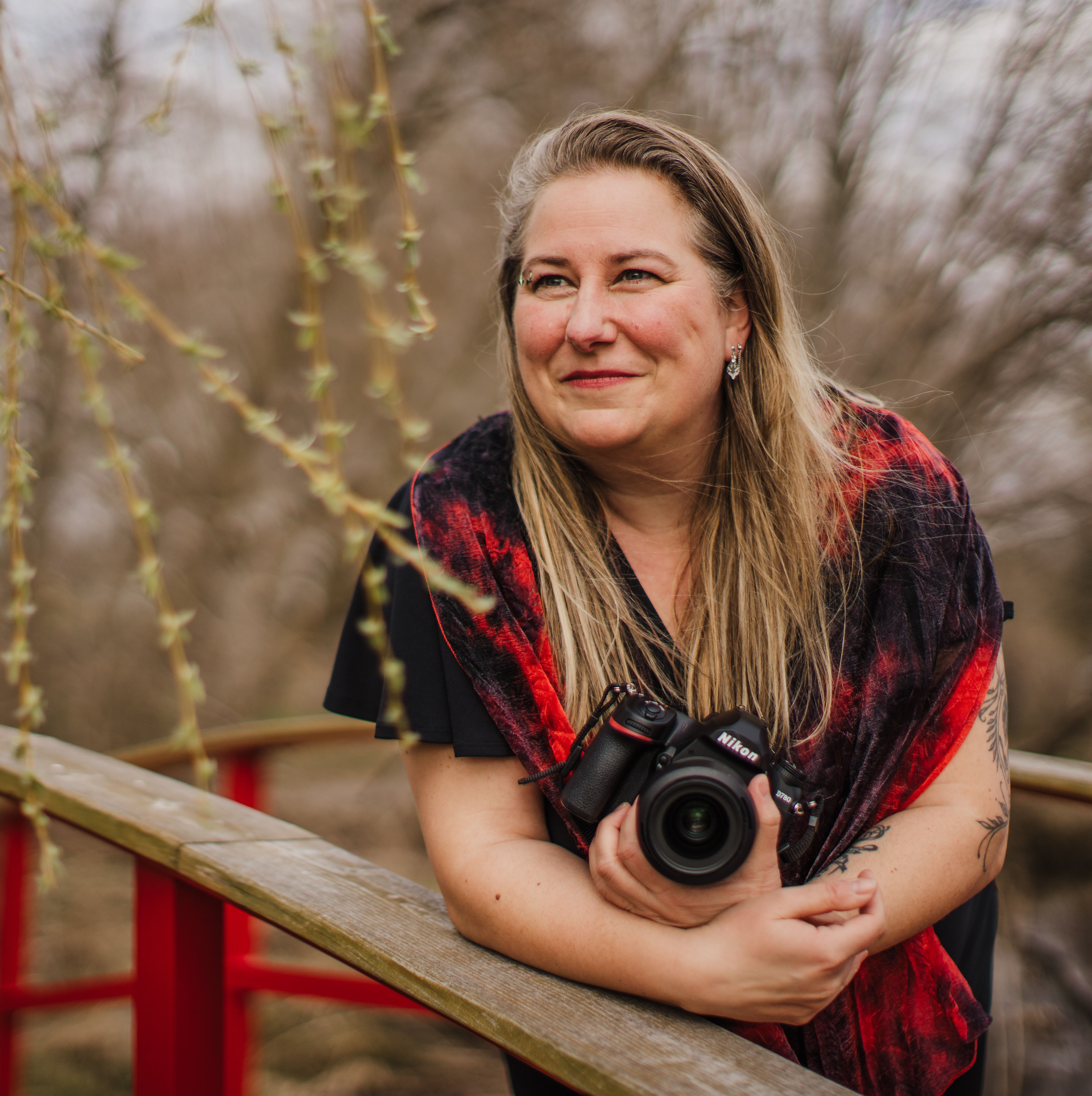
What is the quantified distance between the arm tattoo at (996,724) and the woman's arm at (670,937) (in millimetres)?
343

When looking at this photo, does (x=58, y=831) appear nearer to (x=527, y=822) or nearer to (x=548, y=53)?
(x=527, y=822)

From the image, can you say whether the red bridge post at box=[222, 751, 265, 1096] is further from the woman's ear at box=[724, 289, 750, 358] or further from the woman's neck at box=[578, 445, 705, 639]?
the woman's ear at box=[724, 289, 750, 358]

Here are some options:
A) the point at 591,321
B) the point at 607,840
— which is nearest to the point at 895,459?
the point at 591,321

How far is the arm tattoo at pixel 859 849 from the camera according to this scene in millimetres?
1127

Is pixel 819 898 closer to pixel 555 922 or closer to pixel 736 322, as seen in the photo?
pixel 555 922

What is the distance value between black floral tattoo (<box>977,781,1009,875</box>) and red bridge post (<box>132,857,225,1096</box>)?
0.89 m

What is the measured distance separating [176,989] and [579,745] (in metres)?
0.49

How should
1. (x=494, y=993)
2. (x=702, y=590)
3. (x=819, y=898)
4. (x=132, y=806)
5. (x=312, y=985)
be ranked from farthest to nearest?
(x=312, y=985) → (x=702, y=590) → (x=132, y=806) → (x=819, y=898) → (x=494, y=993)

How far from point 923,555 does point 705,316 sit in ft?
1.41

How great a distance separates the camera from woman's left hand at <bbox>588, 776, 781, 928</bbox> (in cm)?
96

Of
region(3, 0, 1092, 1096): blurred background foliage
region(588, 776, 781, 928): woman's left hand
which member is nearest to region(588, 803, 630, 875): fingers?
region(588, 776, 781, 928): woman's left hand

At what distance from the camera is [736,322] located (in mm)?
1351

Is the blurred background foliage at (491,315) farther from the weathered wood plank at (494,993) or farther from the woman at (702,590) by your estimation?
the weathered wood plank at (494,993)

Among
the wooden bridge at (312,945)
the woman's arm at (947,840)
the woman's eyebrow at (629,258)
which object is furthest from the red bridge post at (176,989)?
the woman's eyebrow at (629,258)
